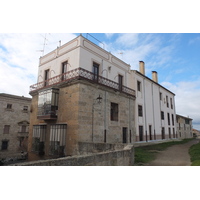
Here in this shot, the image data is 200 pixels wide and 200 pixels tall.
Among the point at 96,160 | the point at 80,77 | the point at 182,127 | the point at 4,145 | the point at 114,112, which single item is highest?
the point at 80,77

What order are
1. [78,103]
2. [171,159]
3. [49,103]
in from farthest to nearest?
[49,103] → [78,103] → [171,159]

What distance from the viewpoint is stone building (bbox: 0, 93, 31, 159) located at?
21.9m

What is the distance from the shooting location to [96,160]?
213 inches

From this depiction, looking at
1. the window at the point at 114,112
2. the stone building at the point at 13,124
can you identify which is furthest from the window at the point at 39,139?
the stone building at the point at 13,124

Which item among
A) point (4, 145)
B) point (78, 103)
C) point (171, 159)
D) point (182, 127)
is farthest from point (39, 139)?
point (182, 127)

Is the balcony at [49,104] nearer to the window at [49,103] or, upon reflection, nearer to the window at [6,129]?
the window at [49,103]

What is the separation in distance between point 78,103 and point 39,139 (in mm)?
4875

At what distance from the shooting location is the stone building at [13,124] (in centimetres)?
2192

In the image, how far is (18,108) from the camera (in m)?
23.8

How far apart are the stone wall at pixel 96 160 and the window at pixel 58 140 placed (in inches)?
202

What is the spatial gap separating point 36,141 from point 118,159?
8677mm

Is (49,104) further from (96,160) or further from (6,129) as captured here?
(6,129)

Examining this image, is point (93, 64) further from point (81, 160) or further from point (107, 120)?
point (81, 160)

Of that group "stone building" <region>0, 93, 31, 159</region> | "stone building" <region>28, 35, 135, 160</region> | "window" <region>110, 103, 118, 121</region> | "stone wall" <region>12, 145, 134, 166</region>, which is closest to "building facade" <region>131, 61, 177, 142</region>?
"stone building" <region>28, 35, 135, 160</region>
